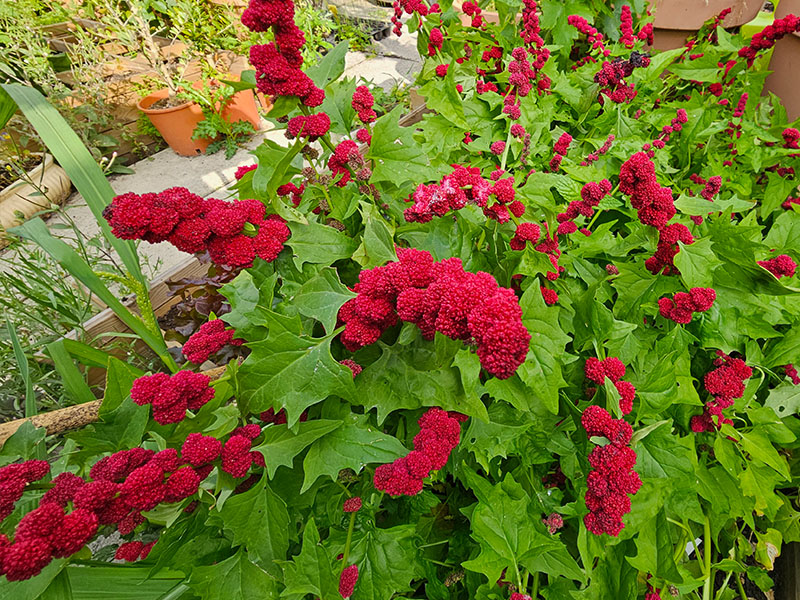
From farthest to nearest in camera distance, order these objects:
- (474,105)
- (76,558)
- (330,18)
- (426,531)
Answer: (330,18) → (474,105) → (426,531) → (76,558)

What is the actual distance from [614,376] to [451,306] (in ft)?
1.86

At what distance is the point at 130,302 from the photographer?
1714 millimetres

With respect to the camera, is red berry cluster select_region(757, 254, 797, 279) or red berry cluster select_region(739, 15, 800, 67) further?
red berry cluster select_region(739, 15, 800, 67)

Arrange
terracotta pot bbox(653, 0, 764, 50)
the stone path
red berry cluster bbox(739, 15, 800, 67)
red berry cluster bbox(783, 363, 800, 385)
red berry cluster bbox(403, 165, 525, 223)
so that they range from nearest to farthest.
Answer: red berry cluster bbox(403, 165, 525, 223), red berry cluster bbox(783, 363, 800, 385), red berry cluster bbox(739, 15, 800, 67), terracotta pot bbox(653, 0, 764, 50), the stone path

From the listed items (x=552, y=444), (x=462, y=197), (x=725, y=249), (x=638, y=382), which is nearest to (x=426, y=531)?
(x=552, y=444)

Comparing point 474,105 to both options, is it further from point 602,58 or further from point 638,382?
point 638,382

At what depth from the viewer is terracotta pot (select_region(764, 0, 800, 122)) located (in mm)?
1746

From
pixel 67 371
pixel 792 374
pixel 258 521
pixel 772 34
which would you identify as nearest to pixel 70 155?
pixel 67 371

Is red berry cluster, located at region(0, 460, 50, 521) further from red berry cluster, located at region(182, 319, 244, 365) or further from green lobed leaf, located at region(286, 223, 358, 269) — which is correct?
green lobed leaf, located at region(286, 223, 358, 269)

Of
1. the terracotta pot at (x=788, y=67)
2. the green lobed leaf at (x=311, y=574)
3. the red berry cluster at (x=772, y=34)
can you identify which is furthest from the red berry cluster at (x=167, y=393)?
the terracotta pot at (x=788, y=67)

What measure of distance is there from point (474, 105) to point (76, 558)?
169cm

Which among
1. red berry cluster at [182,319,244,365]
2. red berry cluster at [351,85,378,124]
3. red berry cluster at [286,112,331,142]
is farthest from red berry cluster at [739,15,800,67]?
red berry cluster at [182,319,244,365]

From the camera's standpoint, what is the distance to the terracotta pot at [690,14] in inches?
82.3

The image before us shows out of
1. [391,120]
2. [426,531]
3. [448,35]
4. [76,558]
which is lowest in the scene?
[426,531]
